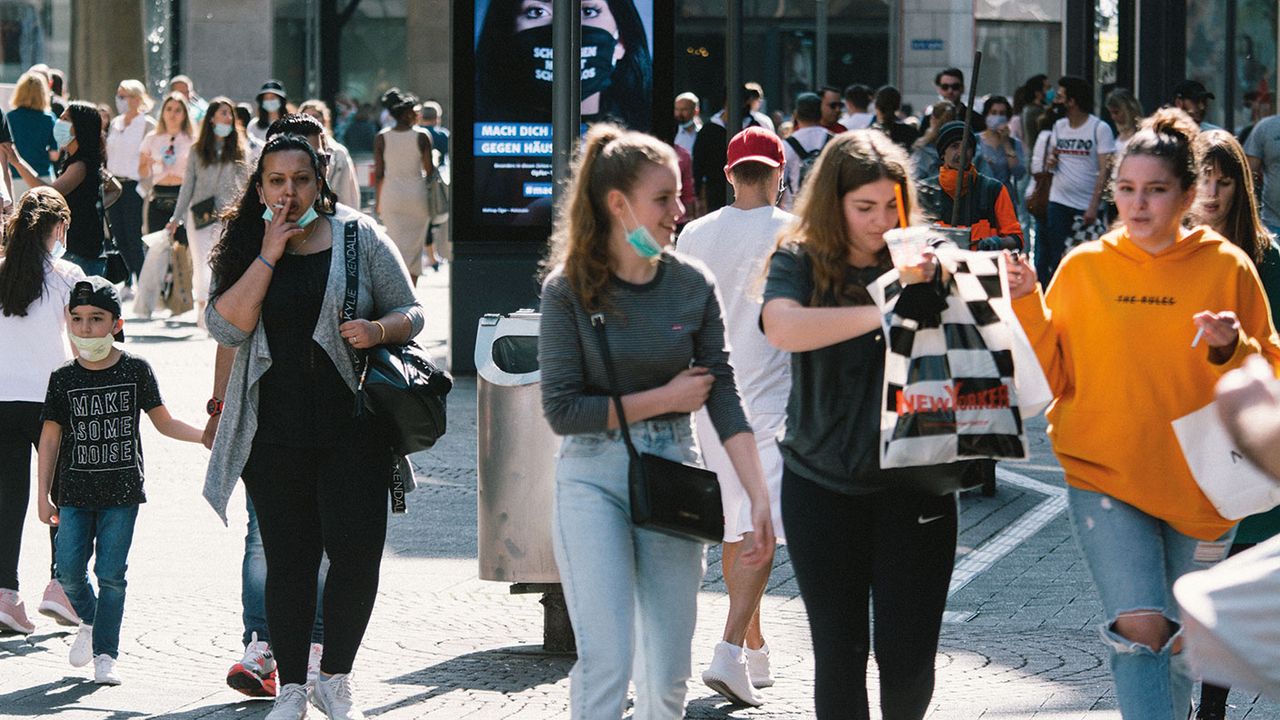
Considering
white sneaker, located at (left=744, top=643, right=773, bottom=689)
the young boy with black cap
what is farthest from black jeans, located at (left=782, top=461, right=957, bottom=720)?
the young boy with black cap

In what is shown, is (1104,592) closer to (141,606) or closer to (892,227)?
(892,227)

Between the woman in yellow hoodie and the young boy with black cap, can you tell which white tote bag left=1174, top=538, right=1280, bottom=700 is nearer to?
the woman in yellow hoodie

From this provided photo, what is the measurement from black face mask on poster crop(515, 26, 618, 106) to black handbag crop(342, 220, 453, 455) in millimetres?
7303

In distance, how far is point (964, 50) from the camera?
3569cm

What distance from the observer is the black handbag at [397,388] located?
570cm

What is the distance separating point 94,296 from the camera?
262 inches

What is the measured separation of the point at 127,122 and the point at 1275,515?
1511 centimetres

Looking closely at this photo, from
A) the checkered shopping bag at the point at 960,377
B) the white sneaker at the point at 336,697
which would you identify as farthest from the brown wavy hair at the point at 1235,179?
the white sneaker at the point at 336,697

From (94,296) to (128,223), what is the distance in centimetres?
1186

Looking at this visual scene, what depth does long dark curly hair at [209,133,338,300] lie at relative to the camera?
18.9ft

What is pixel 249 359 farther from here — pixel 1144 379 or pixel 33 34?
pixel 33 34

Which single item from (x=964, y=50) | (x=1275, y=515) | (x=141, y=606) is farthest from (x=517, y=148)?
(x=964, y=50)

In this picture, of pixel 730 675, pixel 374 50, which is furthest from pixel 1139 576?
pixel 374 50

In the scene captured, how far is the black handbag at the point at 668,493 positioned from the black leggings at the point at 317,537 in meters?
1.47
